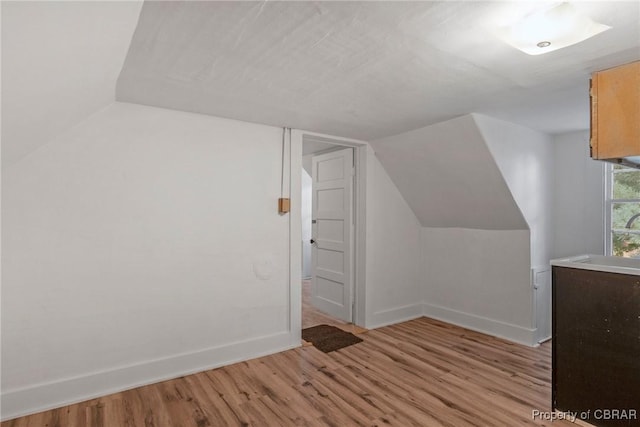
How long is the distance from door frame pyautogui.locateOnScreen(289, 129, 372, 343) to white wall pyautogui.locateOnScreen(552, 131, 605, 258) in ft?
7.06

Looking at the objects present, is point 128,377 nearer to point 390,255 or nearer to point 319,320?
point 319,320

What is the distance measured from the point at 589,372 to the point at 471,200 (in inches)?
75.5

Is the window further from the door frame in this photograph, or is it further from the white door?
the white door

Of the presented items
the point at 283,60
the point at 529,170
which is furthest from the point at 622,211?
the point at 283,60

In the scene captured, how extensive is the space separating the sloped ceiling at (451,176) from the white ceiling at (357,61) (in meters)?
0.30

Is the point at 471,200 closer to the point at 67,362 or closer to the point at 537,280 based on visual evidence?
the point at 537,280

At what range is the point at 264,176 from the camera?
3287 mm

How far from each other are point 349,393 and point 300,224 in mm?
1632

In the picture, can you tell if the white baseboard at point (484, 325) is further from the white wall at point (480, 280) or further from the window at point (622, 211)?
the window at point (622, 211)

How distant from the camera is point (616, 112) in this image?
198cm

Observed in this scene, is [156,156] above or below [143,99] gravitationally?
below

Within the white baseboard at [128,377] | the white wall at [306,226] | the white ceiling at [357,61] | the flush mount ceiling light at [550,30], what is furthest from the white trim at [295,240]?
the white wall at [306,226]

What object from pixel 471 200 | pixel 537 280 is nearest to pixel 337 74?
pixel 471 200

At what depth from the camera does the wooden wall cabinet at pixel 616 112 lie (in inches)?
75.5
